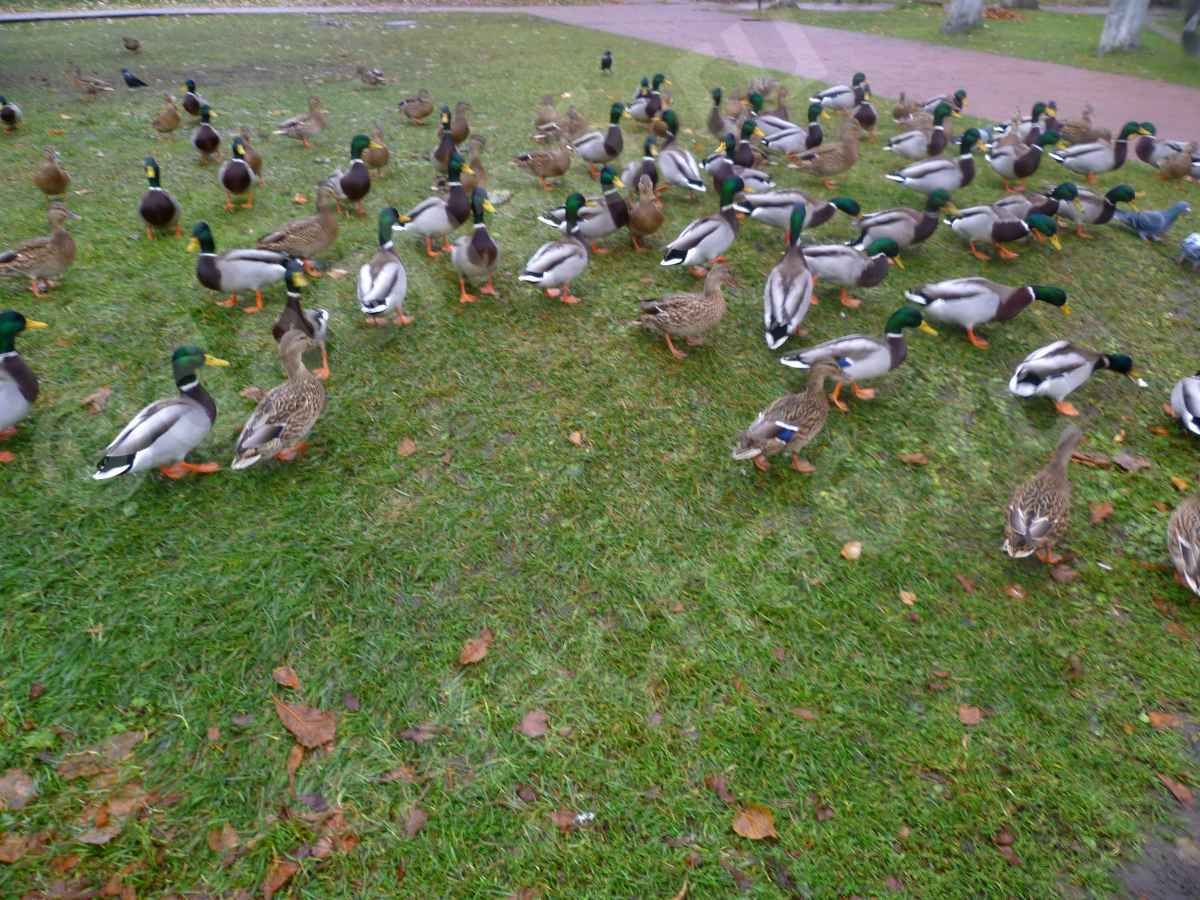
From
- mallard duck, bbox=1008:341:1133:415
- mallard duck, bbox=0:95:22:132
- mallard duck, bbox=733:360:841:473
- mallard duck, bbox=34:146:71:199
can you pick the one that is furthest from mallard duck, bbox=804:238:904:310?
mallard duck, bbox=0:95:22:132

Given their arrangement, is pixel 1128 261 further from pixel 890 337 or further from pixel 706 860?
pixel 706 860

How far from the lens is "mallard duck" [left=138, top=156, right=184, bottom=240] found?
6.52 metres

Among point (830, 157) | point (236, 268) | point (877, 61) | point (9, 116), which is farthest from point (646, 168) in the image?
point (877, 61)

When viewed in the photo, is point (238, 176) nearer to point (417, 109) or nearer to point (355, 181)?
point (355, 181)

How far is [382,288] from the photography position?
549 centimetres

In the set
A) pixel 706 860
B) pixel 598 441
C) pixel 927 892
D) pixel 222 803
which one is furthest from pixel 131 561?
pixel 927 892

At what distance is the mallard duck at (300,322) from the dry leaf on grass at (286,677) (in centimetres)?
228

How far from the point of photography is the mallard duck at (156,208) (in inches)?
257

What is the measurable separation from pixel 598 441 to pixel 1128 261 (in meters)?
6.33

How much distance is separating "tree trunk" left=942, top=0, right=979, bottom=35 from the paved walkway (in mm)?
2069

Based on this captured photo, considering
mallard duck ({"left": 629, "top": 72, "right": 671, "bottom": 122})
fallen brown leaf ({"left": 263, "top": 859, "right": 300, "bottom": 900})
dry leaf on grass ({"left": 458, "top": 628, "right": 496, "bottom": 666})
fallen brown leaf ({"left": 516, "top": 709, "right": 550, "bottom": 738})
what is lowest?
fallen brown leaf ({"left": 516, "top": 709, "right": 550, "bottom": 738})

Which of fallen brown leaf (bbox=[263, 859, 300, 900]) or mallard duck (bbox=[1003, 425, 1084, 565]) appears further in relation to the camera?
mallard duck (bbox=[1003, 425, 1084, 565])

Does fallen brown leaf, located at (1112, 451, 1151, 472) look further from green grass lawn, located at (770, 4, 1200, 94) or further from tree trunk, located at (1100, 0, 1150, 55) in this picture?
tree trunk, located at (1100, 0, 1150, 55)

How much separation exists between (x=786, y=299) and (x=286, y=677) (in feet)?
14.1
